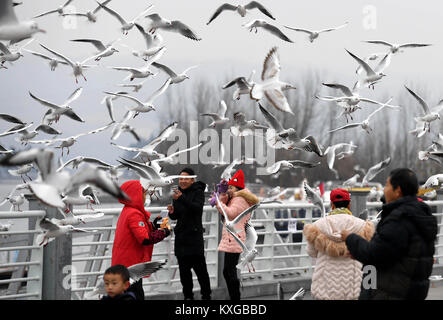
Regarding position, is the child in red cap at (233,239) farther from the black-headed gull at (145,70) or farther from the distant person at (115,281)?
the black-headed gull at (145,70)

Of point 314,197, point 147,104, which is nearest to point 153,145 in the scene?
point 147,104

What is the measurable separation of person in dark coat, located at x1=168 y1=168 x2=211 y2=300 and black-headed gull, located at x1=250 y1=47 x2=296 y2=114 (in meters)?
1.20

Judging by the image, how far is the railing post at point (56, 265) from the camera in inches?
256

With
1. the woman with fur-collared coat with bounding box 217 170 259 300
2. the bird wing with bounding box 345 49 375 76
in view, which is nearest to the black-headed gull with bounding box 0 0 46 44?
the woman with fur-collared coat with bounding box 217 170 259 300

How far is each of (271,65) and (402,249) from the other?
2.68 meters

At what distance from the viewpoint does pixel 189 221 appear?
257 inches

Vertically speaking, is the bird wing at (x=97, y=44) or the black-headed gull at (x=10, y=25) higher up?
the bird wing at (x=97, y=44)

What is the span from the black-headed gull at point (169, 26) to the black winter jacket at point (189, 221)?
309 cm

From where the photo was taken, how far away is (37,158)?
4.01 metres

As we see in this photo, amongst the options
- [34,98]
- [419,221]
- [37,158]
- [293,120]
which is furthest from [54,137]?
[293,120]

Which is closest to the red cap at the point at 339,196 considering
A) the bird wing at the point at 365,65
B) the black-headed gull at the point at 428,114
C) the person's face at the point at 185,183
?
the person's face at the point at 185,183

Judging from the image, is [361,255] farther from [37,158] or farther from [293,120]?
[293,120]

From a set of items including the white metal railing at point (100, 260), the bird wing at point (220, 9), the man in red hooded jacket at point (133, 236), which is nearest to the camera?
the man in red hooded jacket at point (133, 236)

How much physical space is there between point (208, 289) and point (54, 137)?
9.29ft
